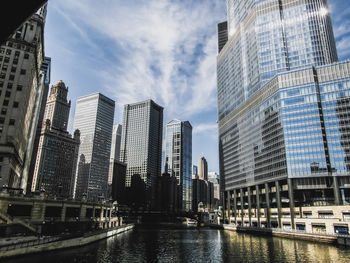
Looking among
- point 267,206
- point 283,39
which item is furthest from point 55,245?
point 283,39

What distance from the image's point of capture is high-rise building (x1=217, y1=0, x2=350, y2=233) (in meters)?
121

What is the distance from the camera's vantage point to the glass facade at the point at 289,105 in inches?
4754

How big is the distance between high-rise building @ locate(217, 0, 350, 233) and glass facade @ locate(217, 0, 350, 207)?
410 millimetres

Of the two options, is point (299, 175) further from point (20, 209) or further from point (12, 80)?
point (12, 80)

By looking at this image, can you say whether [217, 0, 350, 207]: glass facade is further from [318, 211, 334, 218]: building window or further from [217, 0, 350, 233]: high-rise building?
[318, 211, 334, 218]: building window

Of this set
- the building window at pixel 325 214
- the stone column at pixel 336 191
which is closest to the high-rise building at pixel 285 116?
the stone column at pixel 336 191

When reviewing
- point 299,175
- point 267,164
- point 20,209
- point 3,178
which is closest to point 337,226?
point 299,175

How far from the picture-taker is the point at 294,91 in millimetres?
133000

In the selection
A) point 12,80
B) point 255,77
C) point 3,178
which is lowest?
point 3,178

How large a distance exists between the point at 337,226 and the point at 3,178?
118 m

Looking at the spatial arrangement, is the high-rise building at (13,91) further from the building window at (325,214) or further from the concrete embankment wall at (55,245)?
the building window at (325,214)

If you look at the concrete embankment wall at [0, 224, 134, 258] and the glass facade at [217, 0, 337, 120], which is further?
the glass facade at [217, 0, 337, 120]

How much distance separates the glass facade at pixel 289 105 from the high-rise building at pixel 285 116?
41 centimetres

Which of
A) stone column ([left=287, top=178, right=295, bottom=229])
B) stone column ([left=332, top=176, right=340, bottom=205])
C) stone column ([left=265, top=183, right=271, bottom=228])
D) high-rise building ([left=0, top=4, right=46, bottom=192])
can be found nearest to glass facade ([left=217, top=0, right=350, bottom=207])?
stone column ([left=332, top=176, right=340, bottom=205])
